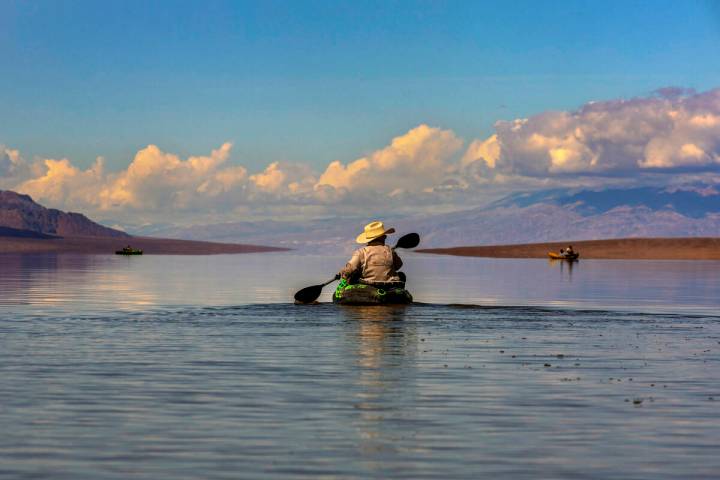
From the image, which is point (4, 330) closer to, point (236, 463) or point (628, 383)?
point (628, 383)

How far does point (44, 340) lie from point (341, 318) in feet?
33.0

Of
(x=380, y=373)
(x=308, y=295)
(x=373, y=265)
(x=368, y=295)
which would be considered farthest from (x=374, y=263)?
(x=380, y=373)

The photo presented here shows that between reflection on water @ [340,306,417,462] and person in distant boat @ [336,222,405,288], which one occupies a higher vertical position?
person in distant boat @ [336,222,405,288]

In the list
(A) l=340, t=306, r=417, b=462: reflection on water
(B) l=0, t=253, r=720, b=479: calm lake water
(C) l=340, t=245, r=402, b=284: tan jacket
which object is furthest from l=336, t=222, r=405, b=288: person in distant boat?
(A) l=340, t=306, r=417, b=462: reflection on water

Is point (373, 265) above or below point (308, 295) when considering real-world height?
above

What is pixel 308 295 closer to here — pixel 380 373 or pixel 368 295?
pixel 368 295

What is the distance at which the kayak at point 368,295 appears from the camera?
41.7 m

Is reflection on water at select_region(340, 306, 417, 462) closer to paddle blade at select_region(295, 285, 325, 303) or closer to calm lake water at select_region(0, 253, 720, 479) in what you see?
calm lake water at select_region(0, 253, 720, 479)

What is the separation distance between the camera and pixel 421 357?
26.0 m

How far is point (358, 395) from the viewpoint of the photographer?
20000mm

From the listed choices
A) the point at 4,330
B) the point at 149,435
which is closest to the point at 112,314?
the point at 4,330

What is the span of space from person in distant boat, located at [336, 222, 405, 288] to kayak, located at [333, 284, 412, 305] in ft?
0.58

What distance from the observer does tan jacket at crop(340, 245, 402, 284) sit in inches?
1620

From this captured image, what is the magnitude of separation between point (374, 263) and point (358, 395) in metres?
21.4
